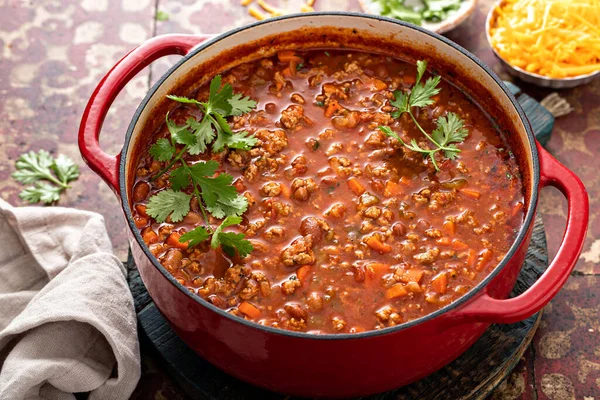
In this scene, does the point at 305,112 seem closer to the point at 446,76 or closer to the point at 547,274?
the point at 446,76

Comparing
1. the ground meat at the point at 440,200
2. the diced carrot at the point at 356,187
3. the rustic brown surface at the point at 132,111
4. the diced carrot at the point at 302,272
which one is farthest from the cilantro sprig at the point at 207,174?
the rustic brown surface at the point at 132,111

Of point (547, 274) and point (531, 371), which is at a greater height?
point (547, 274)

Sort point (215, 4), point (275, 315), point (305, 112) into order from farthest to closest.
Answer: point (215, 4), point (305, 112), point (275, 315)

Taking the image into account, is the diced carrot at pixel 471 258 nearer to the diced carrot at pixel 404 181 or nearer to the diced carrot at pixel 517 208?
the diced carrot at pixel 517 208

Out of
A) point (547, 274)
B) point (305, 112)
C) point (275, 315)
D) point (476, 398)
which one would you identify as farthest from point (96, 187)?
point (547, 274)

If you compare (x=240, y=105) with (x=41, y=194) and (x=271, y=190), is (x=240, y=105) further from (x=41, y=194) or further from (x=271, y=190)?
(x=41, y=194)

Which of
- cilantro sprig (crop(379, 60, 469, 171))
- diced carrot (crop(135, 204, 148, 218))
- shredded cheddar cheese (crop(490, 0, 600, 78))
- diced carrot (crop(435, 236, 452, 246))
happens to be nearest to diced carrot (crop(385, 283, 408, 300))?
diced carrot (crop(435, 236, 452, 246))
